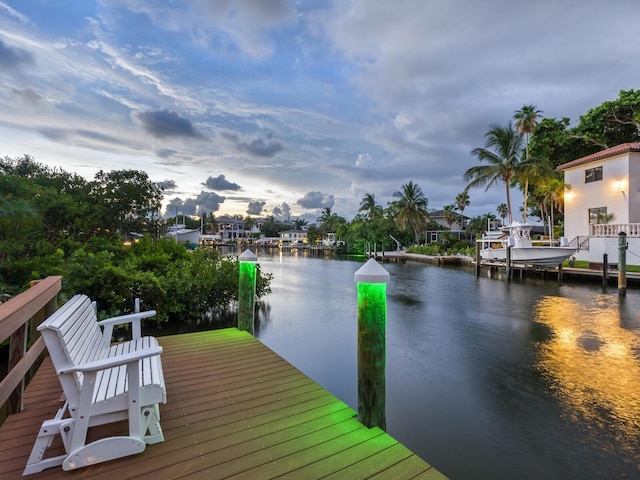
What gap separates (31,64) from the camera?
972 centimetres

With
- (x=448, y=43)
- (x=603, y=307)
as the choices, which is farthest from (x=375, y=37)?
(x=603, y=307)

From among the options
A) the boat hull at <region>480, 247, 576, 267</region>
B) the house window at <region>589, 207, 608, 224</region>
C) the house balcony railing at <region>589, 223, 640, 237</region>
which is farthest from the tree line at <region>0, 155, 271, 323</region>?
the house window at <region>589, 207, 608, 224</region>

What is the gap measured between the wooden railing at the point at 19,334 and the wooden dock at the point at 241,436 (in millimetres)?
291

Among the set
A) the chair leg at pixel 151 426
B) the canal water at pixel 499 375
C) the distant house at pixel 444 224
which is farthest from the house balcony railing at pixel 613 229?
the distant house at pixel 444 224

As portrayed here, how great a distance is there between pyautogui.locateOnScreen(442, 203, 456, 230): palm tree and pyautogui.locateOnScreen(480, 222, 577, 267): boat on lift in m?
35.8

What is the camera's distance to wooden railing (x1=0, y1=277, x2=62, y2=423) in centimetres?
207

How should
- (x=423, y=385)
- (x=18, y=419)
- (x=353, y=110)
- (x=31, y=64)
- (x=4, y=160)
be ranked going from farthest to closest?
(x=353, y=110) → (x=4, y=160) → (x=31, y=64) → (x=423, y=385) → (x=18, y=419)

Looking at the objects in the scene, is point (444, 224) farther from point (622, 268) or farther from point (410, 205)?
point (622, 268)

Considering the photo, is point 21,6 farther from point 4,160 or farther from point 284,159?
point 284,159

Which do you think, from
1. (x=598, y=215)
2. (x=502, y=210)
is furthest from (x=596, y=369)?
(x=502, y=210)

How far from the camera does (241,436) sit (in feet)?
8.04

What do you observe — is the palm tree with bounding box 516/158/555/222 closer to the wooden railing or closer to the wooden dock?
the wooden dock

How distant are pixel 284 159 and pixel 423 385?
103ft

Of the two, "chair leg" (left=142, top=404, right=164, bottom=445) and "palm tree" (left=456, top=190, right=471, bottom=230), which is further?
A: "palm tree" (left=456, top=190, right=471, bottom=230)
